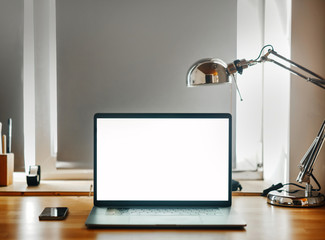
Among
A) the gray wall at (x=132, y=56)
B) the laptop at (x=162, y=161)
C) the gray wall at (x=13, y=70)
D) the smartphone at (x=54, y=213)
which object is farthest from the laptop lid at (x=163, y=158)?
the gray wall at (x=13, y=70)

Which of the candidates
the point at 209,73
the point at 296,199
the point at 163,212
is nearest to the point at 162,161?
the point at 163,212

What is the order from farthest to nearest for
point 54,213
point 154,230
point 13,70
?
point 13,70
point 54,213
point 154,230

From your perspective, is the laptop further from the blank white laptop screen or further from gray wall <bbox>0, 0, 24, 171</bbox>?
gray wall <bbox>0, 0, 24, 171</bbox>

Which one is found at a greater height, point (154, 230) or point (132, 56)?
point (132, 56)

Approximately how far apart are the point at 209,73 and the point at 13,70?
0.87 meters

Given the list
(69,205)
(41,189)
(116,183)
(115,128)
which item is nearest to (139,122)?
(115,128)

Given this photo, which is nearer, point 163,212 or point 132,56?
point 163,212

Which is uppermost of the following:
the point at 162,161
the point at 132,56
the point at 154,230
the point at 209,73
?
the point at 132,56

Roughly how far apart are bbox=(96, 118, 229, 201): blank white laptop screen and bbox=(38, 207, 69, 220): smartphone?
12 cm

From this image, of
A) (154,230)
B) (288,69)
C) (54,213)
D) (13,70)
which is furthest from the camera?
(13,70)

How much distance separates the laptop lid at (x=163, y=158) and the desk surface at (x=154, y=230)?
0.40 feet

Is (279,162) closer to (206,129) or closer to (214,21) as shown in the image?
(206,129)

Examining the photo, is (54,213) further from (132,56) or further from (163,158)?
(132,56)

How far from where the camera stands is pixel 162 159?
1.40m
